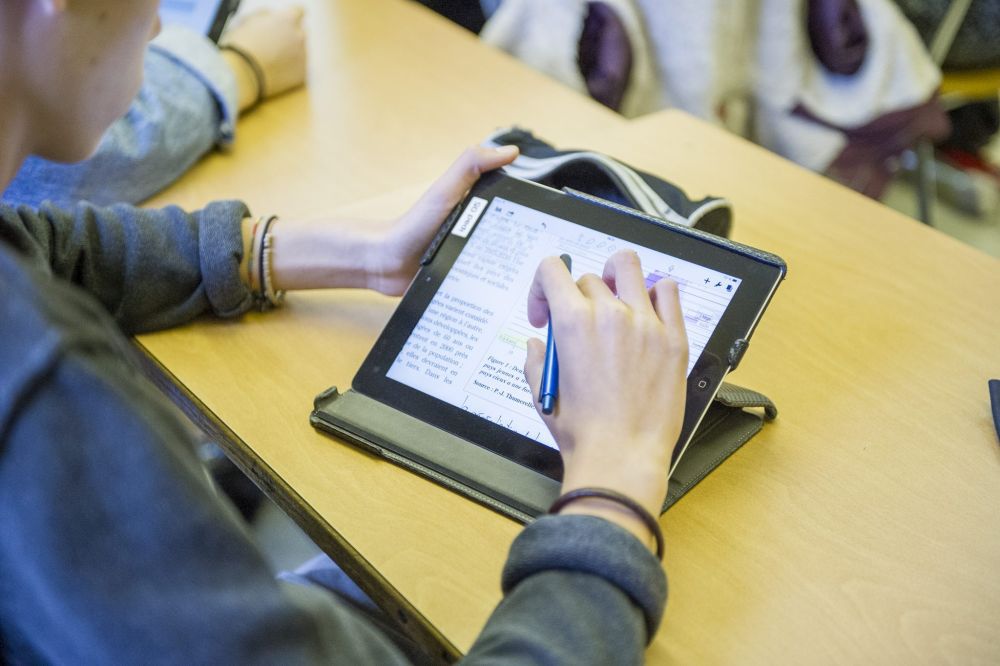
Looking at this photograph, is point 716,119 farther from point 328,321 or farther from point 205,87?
point 328,321

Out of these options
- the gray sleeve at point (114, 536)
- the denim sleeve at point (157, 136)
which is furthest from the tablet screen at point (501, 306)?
the denim sleeve at point (157, 136)

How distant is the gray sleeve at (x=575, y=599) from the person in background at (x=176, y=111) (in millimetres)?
727

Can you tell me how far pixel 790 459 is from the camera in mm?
762

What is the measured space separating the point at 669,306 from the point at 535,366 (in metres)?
0.10

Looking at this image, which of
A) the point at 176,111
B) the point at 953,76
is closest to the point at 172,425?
the point at 176,111

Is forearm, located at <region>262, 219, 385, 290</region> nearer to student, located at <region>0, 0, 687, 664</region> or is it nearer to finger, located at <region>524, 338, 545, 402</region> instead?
→ student, located at <region>0, 0, 687, 664</region>

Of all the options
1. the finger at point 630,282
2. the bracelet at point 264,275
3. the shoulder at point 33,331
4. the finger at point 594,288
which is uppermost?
the shoulder at point 33,331

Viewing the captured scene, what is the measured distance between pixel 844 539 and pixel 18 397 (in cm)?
56

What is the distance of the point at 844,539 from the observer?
69 cm

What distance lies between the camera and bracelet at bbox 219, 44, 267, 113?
130cm

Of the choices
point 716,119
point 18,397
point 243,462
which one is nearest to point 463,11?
point 716,119

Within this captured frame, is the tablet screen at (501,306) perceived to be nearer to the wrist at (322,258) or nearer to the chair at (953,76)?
the wrist at (322,258)

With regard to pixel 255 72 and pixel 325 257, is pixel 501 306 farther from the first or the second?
pixel 255 72

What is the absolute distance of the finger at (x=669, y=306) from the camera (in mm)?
656
